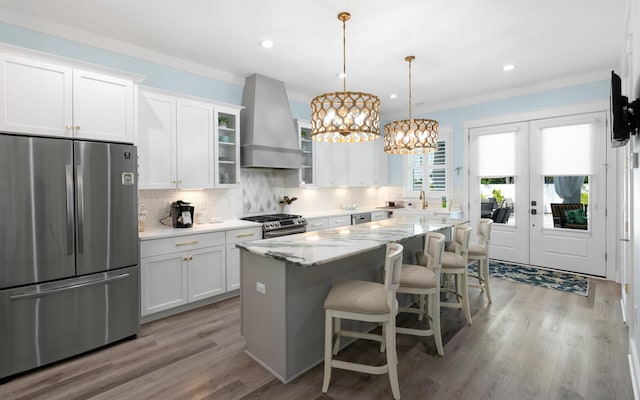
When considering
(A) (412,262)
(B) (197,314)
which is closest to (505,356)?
(A) (412,262)

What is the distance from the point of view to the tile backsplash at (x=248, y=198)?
12.7 ft

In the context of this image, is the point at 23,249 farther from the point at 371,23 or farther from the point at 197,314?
the point at 371,23

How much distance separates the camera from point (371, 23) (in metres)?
3.13

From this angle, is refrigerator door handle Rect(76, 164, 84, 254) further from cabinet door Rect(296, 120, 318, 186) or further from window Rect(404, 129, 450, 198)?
window Rect(404, 129, 450, 198)

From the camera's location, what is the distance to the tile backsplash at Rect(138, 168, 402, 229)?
3885 mm

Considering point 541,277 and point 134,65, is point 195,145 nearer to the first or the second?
point 134,65

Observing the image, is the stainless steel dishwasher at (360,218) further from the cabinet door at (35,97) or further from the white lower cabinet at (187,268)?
the cabinet door at (35,97)

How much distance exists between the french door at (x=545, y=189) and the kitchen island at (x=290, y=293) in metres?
3.66

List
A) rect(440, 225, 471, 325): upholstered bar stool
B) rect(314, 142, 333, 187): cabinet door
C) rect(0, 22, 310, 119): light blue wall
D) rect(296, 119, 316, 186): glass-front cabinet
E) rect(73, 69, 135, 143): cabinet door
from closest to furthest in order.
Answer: rect(73, 69, 135, 143): cabinet door
rect(0, 22, 310, 119): light blue wall
rect(440, 225, 471, 325): upholstered bar stool
rect(296, 119, 316, 186): glass-front cabinet
rect(314, 142, 333, 187): cabinet door

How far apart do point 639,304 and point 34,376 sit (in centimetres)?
426

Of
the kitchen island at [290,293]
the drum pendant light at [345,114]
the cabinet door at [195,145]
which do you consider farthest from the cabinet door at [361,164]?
the kitchen island at [290,293]

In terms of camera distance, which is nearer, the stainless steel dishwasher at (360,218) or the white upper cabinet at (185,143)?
the white upper cabinet at (185,143)

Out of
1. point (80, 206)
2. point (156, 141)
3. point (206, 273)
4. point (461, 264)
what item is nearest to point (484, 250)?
point (461, 264)

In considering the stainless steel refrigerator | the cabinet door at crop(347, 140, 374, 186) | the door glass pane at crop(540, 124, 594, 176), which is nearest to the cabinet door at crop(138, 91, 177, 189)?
the stainless steel refrigerator
